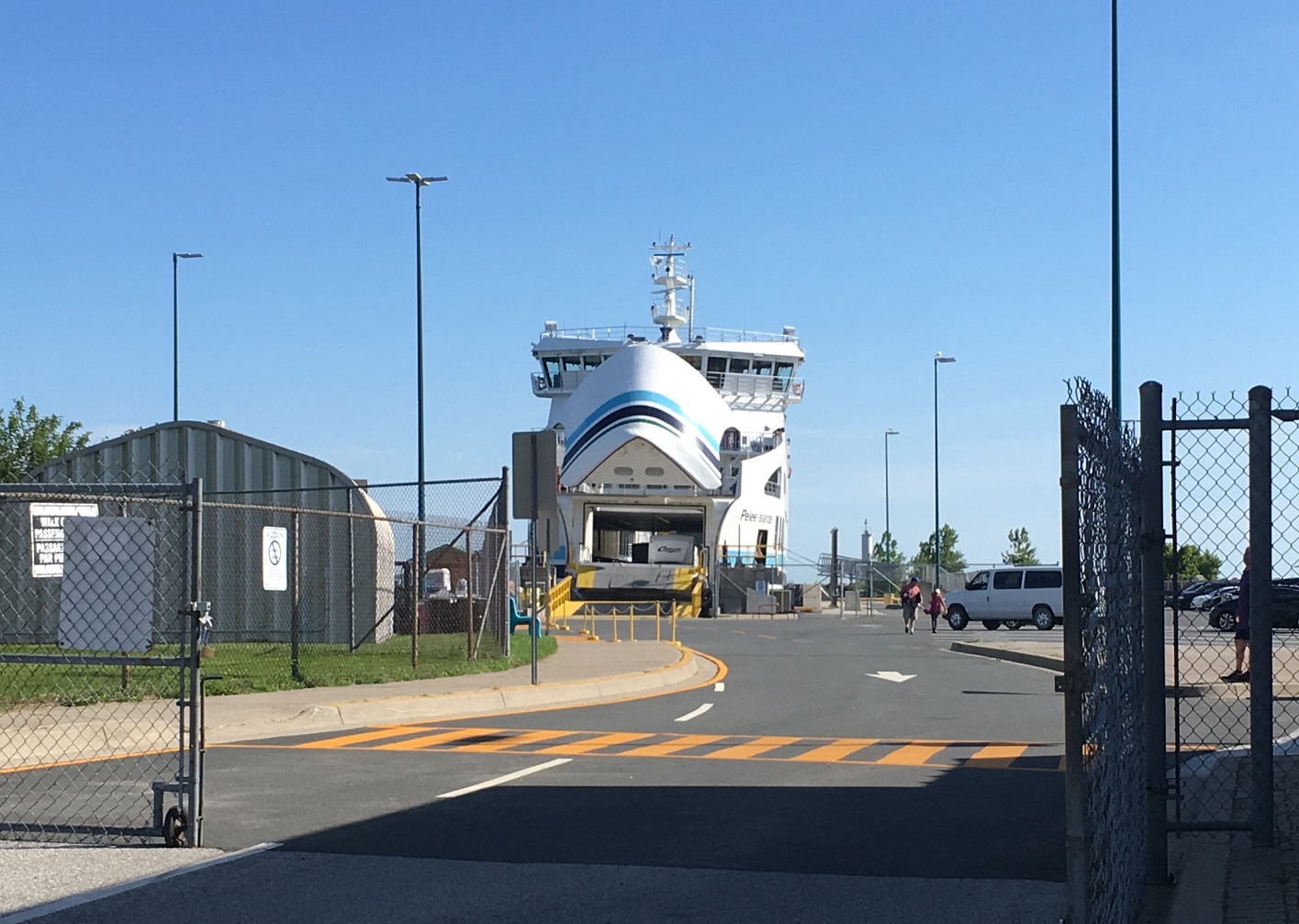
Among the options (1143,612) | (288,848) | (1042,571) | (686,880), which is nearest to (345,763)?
(288,848)

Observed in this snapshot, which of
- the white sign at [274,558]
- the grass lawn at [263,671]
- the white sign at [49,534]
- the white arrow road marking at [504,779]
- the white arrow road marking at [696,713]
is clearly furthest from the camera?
the white sign at [274,558]

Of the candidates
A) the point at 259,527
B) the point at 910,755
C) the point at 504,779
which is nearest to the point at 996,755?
the point at 910,755

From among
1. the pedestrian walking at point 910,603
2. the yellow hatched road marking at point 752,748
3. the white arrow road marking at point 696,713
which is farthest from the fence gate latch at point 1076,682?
the pedestrian walking at point 910,603

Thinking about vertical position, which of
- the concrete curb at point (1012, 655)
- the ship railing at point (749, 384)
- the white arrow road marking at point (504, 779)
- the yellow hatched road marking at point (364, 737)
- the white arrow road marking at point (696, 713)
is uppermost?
the ship railing at point (749, 384)

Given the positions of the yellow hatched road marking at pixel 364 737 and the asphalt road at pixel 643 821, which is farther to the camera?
the yellow hatched road marking at pixel 364 737

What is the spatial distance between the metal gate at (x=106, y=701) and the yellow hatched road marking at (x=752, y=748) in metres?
4.09

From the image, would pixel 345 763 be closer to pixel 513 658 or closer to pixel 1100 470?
pixel 1100 470

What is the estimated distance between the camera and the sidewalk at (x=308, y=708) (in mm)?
12398

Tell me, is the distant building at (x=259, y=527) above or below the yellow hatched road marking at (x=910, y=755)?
above

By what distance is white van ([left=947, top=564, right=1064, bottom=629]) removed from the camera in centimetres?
4122

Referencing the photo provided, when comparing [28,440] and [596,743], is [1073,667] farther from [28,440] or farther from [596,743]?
[28,440]

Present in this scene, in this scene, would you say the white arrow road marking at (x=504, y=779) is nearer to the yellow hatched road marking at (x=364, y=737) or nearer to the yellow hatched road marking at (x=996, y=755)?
the yellow hatched road marking at (x=364, y=737)

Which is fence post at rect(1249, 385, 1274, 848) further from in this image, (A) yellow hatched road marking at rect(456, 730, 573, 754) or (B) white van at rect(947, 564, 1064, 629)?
(B) white van at rect(947, 564, 1064, 629)

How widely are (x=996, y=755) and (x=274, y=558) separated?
9.90m
